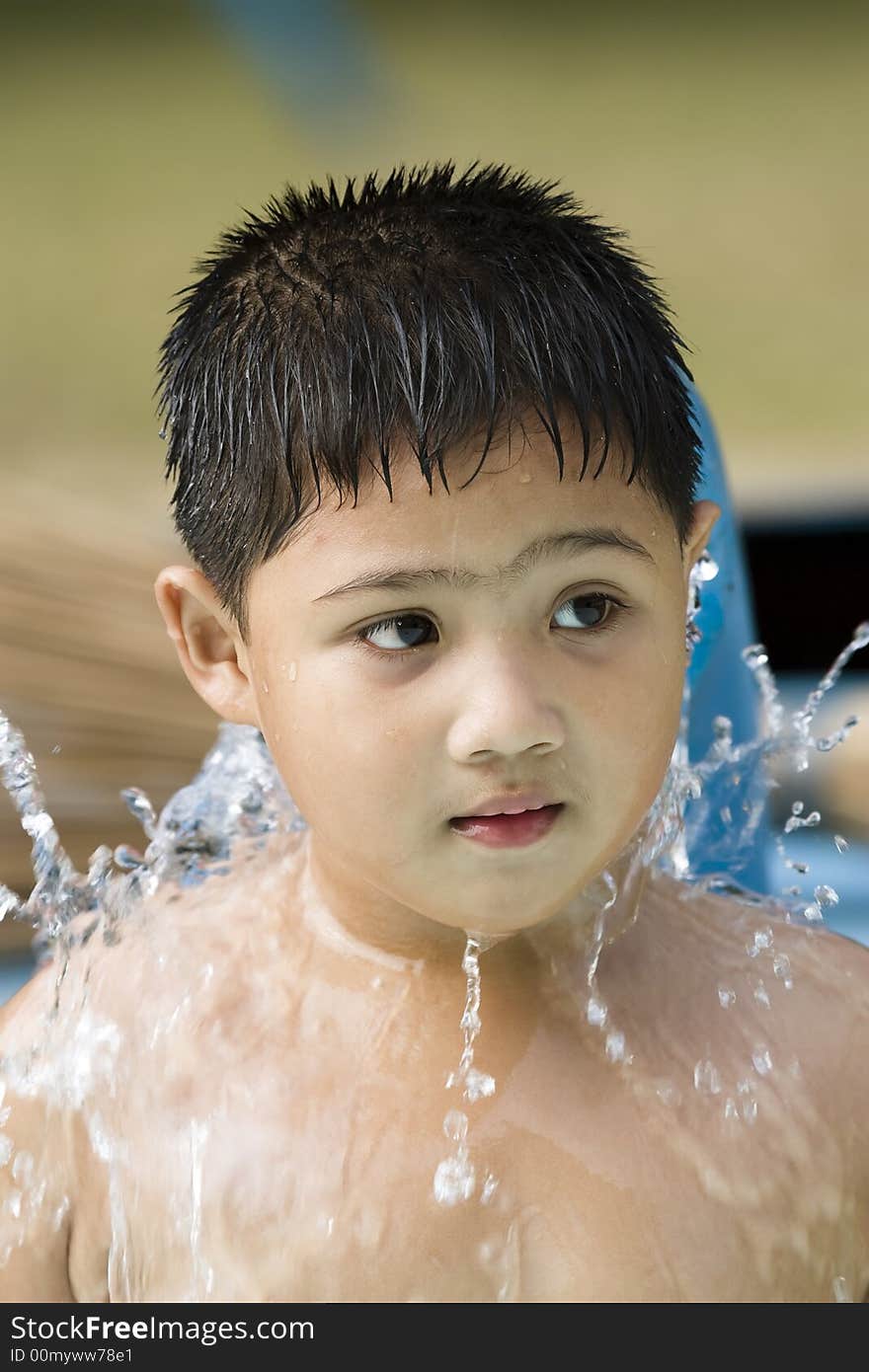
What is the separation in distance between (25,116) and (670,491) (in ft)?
15.4

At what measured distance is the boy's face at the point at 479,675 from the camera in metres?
1.12

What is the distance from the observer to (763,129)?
16.5ft

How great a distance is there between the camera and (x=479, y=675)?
3.62 ft

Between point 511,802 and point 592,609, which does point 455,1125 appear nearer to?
point 511,802

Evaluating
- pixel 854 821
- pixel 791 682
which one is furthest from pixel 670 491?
pixel 791 682

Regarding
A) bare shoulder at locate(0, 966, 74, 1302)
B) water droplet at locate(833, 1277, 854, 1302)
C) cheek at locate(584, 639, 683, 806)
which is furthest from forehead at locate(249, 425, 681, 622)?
water droplet at locate(833, 1277, 854, 1302)

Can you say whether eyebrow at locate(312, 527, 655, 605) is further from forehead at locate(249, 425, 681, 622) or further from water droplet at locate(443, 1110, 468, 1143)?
water droplet at locate(443, 1110, 468, 1143)

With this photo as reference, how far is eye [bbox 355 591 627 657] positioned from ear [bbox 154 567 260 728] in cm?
21

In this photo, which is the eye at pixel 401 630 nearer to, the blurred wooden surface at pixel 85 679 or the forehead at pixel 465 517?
the forehead at pixel 465 517

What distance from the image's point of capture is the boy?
1.14 metres

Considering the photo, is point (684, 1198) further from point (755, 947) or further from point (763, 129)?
point (763, 129)

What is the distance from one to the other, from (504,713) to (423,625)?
115 mm

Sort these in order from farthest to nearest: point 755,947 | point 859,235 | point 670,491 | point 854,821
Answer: point 859,235
point 854,821
point 755,947
point 670,491

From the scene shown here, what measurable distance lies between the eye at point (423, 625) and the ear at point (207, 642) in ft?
0.70
